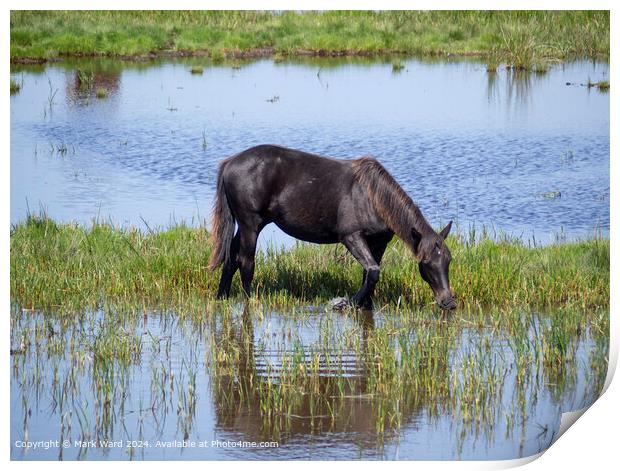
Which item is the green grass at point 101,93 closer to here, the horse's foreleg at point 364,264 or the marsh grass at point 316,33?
the marsh grass at point 316,33

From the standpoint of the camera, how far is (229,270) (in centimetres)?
1005

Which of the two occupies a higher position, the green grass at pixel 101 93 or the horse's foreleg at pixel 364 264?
the green grass at pixel 101 93

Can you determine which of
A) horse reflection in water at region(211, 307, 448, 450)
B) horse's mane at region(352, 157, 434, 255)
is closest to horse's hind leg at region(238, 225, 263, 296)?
horse's mane at region(352, 157, 434, 255)

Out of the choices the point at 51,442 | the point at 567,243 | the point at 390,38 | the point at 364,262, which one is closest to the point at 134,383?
the point at 51,442

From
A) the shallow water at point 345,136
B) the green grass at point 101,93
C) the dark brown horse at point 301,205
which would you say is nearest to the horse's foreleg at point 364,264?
the dark brown horse at point 301,205

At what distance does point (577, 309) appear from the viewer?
9148mm

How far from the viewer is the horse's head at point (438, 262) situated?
30.2ft

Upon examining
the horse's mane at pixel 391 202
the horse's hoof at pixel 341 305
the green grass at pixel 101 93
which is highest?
the green grass at pixel 101 93

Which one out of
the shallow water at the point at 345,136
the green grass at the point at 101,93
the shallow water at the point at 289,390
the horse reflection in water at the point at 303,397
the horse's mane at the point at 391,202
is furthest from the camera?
the green grass at the point at 101,93

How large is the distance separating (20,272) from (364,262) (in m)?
3.05

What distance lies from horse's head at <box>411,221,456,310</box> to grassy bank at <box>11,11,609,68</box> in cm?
200
